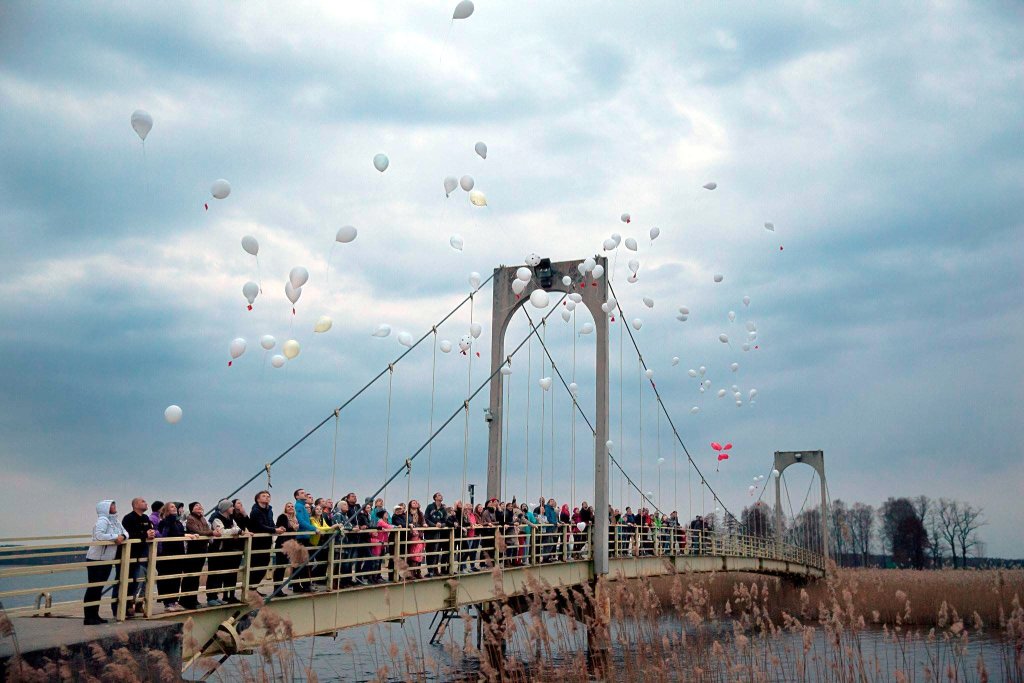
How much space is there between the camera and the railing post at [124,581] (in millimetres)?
8398

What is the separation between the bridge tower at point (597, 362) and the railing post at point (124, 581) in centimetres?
1271

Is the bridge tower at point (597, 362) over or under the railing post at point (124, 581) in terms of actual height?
over

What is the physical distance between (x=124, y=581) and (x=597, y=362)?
47.3 ft

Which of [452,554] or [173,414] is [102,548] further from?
[452,554]

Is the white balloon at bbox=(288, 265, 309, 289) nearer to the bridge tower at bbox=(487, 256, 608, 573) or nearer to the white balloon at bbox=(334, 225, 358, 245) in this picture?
the white balloon at bbox=(334, 225, 358, 245)

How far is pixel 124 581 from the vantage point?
27.7 feet

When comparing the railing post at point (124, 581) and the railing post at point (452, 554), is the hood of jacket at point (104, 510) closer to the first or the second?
the railing post at point (124, 581)

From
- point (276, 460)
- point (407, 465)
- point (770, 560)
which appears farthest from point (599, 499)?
point (770, 560)

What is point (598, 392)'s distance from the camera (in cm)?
2134

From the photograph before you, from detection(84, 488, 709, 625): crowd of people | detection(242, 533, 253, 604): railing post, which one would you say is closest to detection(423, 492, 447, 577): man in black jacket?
detection(84, 488, 709, 625): crowd of people

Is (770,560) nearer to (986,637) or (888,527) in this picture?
(986,637)

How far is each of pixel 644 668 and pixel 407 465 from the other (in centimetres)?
574

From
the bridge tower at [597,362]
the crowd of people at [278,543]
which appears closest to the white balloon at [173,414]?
the crowd of people at [278,543]

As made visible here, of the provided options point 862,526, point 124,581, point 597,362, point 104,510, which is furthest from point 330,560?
point 862,526
